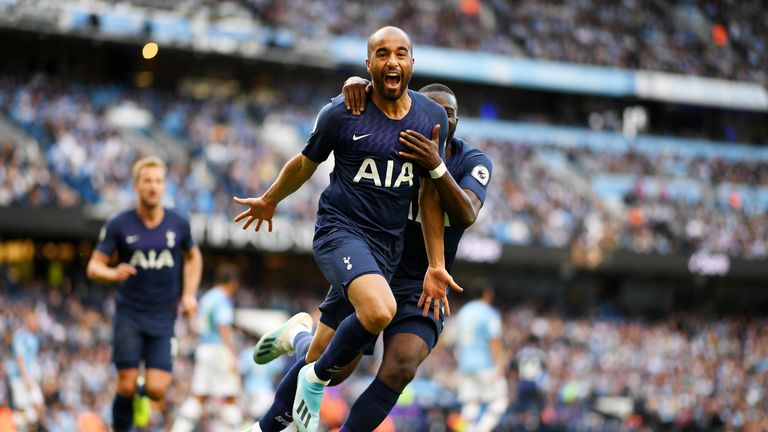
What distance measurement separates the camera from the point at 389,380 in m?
6.81

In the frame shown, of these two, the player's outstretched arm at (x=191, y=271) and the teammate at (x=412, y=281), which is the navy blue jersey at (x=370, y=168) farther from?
the player's outstretched arm at (x=191, y=271)

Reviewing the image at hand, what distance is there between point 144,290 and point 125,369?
73cm

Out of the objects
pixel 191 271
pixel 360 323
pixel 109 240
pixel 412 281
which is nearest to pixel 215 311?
pixel 191 271

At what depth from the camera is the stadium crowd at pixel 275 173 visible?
25.5 m

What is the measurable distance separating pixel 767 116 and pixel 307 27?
63.3 ft

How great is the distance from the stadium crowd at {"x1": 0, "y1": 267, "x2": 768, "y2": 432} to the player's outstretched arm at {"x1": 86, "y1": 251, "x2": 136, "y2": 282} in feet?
18.7

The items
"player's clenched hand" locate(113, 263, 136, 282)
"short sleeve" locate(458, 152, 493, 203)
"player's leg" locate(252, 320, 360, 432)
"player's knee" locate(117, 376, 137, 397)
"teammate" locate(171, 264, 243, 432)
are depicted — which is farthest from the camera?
"teammate" locate(171, 264, 243, 432)

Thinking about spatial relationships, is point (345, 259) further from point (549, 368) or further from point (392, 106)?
point (549, 368)

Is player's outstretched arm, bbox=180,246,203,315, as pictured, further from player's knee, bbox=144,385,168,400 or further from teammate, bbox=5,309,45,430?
teammate, bbox=5,309,45,430

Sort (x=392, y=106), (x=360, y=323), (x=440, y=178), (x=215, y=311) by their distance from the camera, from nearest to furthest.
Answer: (x=360, y=323) < (x=440, y=178) < (x=392, y=106) < (x=215, y=311)

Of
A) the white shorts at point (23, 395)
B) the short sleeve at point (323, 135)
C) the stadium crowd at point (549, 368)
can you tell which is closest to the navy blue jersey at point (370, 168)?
the short sleeve at point (323, 135)

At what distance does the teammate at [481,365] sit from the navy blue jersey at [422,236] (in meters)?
6.80

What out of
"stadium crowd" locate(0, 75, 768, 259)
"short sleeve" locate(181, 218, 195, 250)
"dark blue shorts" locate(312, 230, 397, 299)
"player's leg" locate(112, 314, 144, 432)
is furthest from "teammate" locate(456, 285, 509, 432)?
"stadium crowd" locate(0, 75, 768, 259)

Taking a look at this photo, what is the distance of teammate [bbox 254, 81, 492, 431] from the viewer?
6.61m
